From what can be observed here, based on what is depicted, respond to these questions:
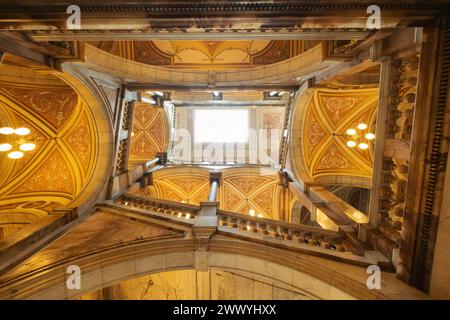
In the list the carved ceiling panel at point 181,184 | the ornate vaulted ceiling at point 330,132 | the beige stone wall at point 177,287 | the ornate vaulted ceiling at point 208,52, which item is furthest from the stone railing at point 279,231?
the ornate vaulted ceiling at point 208,52

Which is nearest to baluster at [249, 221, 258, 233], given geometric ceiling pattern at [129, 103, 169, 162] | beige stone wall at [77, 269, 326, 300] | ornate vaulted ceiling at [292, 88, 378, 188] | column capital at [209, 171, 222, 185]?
beige stone wall at [77, 269, 326, 300]

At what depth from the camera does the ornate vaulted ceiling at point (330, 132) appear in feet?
30.1

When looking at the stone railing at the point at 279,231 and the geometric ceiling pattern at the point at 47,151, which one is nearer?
the stone railing at the point at 279,231

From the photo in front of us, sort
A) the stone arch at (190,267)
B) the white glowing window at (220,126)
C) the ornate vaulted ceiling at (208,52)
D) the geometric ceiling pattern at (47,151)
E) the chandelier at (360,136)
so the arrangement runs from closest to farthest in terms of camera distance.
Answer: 1. the stone arch at (190,267)
2. the chandelier at (360,136)
3. the geometric ceiling pattern at (47,151)
4. the ornate vaulted ceiling at (208,52)
5. the white glowing window at (220,126)

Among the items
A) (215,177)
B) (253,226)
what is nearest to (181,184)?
(215,177)

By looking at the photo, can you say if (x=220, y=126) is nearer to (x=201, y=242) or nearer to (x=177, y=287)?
(x=177, y=287)

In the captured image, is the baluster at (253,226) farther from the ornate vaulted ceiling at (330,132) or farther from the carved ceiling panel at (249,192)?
the carved ceiling panel at (249,192)

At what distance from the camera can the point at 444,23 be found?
9.39ft

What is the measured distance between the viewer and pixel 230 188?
11727mm

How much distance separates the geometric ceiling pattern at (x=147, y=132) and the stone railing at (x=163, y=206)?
6.75 m

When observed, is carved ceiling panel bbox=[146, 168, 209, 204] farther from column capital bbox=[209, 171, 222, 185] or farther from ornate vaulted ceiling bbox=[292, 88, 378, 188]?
ornate vaulted ceiling bbox=[292, 88, 378, 188]

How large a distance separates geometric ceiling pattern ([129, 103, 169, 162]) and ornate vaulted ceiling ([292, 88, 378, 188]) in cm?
838

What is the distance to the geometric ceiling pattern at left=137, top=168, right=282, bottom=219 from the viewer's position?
11.3m
